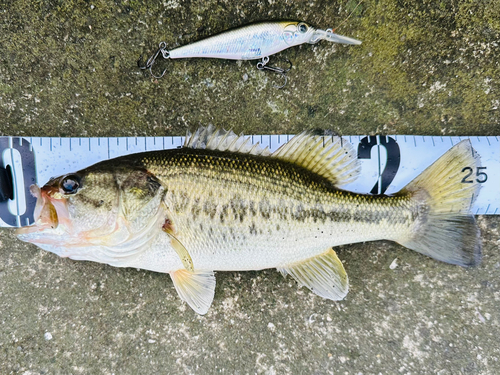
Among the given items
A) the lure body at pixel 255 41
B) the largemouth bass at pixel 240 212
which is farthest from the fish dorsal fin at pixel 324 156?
the lure body at pixel 255 41

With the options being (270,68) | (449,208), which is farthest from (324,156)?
(449,208)

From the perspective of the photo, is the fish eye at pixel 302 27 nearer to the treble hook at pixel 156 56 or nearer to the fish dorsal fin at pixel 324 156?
the fish dorsal fin at pixel 324 156

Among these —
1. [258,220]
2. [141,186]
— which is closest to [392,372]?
[258,220]

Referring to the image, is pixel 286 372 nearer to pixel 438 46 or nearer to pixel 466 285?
pixel 466 285

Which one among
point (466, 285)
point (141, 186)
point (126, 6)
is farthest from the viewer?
point (466, 285)

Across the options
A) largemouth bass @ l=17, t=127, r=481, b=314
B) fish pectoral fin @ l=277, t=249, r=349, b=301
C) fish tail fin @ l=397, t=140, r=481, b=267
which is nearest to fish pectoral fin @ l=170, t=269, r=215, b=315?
largemouth bass @ l=17, t=127, r=481, b=314

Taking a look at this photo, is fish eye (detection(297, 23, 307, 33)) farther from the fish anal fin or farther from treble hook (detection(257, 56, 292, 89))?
the fish anal fin

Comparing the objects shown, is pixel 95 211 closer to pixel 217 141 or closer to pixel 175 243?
pixel 175 243
